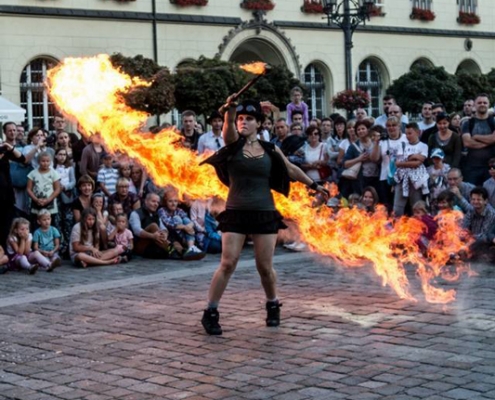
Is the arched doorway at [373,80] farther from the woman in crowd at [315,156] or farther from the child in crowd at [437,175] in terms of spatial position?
the child in crowd at [437,175]

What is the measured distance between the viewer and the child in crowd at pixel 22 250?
12.7 metres

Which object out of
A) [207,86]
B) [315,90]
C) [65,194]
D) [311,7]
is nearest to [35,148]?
[65,194]

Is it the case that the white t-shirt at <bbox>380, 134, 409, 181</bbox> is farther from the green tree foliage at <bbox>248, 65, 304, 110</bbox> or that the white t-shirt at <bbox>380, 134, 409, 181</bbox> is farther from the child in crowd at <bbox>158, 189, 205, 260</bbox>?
the green tree foliage at <bbox>248, 65, 304, 110</bbox>

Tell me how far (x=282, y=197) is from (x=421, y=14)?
2941 cm

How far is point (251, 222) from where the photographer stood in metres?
8.55

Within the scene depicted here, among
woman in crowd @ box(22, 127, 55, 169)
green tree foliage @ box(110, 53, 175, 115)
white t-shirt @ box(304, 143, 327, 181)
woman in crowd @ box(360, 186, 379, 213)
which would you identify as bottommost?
woman in crowd @ box(360, 186, 379, 213)

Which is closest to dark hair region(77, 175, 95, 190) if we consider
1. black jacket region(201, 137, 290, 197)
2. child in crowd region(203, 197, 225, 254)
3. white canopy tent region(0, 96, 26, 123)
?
child in crowd region(203, 197, 225, 254)

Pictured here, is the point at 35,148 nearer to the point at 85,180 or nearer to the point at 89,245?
the point at 85,180

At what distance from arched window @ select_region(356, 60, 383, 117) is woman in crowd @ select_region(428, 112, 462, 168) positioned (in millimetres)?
23204

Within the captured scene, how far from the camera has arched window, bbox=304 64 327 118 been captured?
3603cm

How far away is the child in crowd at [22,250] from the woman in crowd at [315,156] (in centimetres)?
403

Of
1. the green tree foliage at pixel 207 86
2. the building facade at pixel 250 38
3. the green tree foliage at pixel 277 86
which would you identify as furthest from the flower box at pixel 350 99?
the building facade at pixel 250 38

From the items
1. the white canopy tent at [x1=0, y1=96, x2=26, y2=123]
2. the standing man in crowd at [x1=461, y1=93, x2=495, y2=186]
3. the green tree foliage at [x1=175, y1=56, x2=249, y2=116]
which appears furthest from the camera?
the green tree foliage at [x1=175, y1=56, x2=249, y2=116]

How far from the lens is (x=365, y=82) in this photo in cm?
3794
